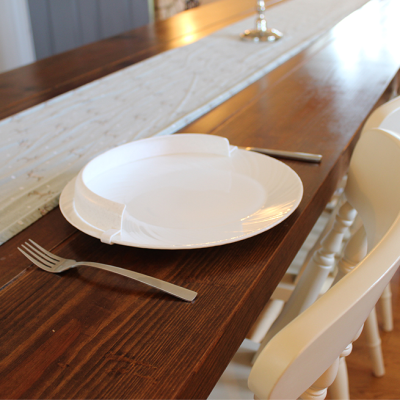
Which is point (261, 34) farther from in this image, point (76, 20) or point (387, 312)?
point (76, 20)

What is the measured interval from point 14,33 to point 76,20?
676mm

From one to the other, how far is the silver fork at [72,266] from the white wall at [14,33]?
2.75m

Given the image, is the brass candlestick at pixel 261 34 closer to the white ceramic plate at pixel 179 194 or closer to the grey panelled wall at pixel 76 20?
the white ceramic plate at pixel 179 194

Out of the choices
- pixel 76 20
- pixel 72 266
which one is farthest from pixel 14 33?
pixel 72 266

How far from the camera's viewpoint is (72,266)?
45cm

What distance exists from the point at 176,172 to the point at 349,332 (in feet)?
1.14

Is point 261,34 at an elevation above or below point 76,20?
above

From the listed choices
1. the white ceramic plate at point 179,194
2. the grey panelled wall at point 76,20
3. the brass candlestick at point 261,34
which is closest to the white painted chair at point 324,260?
the white ceramic plate at point 179,194

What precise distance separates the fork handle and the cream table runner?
0.18 meters

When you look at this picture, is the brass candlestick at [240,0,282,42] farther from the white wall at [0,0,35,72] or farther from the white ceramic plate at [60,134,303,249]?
the white wall at [0,0,35,72]

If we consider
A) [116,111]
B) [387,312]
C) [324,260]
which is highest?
[116,111]

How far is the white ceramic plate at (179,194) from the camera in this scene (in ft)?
1.53

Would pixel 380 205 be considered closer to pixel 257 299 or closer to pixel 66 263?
pixel 257 299

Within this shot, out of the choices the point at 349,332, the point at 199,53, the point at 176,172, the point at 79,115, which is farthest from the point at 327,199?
the point at 199,53
